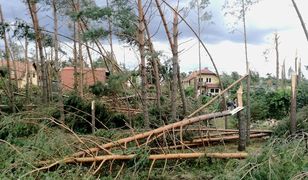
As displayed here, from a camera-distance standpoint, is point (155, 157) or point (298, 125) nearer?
point (155, 157)

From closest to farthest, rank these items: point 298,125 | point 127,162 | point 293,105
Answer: point 127,162
point 293,105
point 298,125

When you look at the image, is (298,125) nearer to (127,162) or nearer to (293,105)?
(293,105)

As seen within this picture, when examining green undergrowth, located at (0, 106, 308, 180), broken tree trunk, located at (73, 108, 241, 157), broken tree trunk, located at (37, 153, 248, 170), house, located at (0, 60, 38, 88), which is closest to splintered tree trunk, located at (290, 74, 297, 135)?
broken tree trunk, located at (73, 108, 241, 157)

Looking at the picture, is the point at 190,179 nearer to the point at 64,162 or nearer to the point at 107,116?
the point at 64,162

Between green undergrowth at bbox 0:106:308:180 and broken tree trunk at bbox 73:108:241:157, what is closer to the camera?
green undergrowth at bbox 0:106:308:180

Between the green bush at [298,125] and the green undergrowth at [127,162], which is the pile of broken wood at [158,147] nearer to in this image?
the green undergrowth at [127,162]

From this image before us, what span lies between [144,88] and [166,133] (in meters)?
2.45

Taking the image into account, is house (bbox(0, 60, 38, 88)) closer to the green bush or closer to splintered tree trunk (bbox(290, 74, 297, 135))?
the green bush

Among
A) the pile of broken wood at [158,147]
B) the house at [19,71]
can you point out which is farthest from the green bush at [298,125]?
the house at [19,71]

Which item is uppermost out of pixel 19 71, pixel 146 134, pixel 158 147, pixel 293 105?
pixel 19 71

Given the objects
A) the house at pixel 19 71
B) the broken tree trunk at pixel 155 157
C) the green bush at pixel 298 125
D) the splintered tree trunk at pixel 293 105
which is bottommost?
the broken tree trunk at pixel 155 157

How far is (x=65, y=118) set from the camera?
383 inches

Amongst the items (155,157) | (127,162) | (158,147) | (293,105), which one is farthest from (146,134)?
(293,105)

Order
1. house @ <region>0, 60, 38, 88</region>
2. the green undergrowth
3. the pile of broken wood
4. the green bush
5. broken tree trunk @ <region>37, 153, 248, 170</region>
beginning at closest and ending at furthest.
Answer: the green undergrowth → broken tree trunk @ <region>37, 153, 248, 170</region> → the pile of broken wood → the green bush → house @ <region>0, 60, 38, 88</region>
